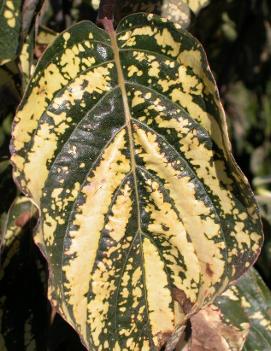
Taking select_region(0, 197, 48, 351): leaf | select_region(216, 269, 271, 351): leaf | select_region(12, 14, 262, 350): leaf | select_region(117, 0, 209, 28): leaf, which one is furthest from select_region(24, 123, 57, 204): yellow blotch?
select_region(216, 269, 271, 351): leaf

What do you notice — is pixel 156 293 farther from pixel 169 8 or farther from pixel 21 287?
pixel 169 8

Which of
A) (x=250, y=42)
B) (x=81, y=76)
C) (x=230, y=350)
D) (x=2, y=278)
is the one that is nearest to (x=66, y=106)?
(x=81, y=76)

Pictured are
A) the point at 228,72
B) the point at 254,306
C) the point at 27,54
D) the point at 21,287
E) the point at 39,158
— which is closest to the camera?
the point at 39,158

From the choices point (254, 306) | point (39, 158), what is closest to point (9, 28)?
point (39, 158)

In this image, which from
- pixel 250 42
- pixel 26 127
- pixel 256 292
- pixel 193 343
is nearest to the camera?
pixel 26 127

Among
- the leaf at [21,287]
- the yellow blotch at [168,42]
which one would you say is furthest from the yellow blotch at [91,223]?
the leaf at [21,287]

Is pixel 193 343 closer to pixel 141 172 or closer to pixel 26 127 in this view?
pixel 141 172
